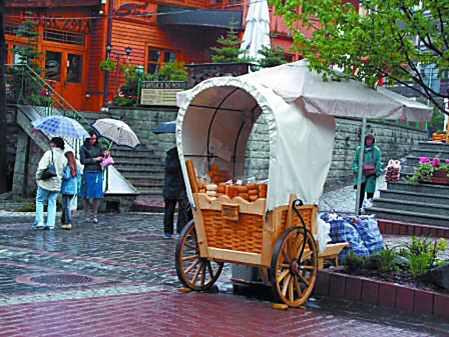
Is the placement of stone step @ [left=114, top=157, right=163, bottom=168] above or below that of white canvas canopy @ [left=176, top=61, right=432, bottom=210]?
below

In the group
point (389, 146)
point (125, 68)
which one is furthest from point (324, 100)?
point (125, 68)

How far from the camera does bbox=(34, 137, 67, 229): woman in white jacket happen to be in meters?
13.1

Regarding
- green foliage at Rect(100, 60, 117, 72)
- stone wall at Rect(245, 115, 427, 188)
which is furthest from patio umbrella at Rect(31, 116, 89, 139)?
green foliage at Rect(100, 60, 117, 72)

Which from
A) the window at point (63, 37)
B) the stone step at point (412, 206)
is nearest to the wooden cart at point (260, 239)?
the stone step at point (412, 206)

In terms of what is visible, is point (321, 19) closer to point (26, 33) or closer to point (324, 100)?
point (324, 100)

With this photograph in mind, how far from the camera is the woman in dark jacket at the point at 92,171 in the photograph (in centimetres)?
1462

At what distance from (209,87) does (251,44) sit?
1733 centimetres

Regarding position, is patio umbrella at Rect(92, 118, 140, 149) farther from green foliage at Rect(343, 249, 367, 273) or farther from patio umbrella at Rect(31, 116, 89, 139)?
green foliage at Rect(343, 249, 367, 273)

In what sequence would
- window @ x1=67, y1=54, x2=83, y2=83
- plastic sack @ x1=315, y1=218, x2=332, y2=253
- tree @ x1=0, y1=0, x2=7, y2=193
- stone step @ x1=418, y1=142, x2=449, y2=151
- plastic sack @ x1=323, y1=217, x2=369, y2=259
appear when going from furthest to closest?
window @ x1=67, y1=54, x2=83, y2=83 → tree @ x1=0, y1=0, x2=7, y2=193 → stone step @ x1=418, y1=142, x2=449, y2=151 → plastic sack @ x1=323, y1=217, x2=369, y2=259 → plastic sack @ x1=315, y1=218, x2=332, y2=253

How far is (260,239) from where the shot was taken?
752 cm

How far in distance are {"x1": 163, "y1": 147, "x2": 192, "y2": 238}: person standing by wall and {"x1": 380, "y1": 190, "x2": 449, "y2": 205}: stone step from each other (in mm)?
4857

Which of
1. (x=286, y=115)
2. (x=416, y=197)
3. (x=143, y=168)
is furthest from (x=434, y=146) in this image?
(x=286, y=115)

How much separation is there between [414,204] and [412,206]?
59mm

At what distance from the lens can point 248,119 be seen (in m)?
9.38
